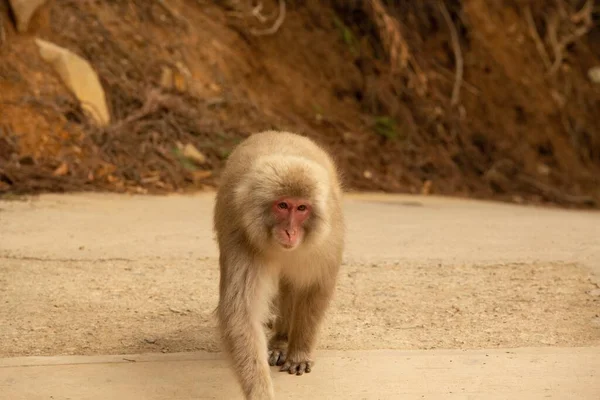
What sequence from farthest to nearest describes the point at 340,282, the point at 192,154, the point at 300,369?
1. the point at 192,154
2. the point at 340,282
3. the point at 300,369

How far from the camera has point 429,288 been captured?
646cm

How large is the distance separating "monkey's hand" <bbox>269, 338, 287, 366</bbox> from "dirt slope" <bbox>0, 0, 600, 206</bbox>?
13.7 ft

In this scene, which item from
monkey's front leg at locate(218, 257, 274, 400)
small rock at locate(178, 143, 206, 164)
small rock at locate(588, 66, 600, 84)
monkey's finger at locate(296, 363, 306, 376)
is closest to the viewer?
monkey's front leg at locate(218, 257, 274, 400)

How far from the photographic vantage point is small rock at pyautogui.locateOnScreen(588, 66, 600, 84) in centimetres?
1496

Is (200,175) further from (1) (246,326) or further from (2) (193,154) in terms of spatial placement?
(1) (246,326)

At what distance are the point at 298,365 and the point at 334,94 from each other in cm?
831

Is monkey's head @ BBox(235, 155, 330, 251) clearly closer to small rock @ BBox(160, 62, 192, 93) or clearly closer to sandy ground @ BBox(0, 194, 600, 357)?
sandy ground @ BBox(0, 194, 600, 357)

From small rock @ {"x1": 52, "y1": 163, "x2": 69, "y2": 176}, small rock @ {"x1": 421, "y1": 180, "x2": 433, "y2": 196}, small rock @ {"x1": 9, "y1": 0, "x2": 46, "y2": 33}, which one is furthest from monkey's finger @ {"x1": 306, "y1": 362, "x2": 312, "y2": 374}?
small rock @ {"x1": 421, "y1": 180, "x2": 433, "y2": 196}

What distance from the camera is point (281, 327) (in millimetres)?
5691

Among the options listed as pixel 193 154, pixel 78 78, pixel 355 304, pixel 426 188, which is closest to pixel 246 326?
pixel 355 304

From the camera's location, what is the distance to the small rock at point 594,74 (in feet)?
49.1

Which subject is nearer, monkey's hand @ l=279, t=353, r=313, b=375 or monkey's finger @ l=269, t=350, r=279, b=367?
monkey's hand @ l=279, t=353, r=313, b=375

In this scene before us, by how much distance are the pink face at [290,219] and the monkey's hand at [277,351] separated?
39.9 inches

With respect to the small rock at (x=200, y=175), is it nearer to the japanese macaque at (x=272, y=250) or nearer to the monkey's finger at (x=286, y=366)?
the japanese macaque at (x=272, y=250)
